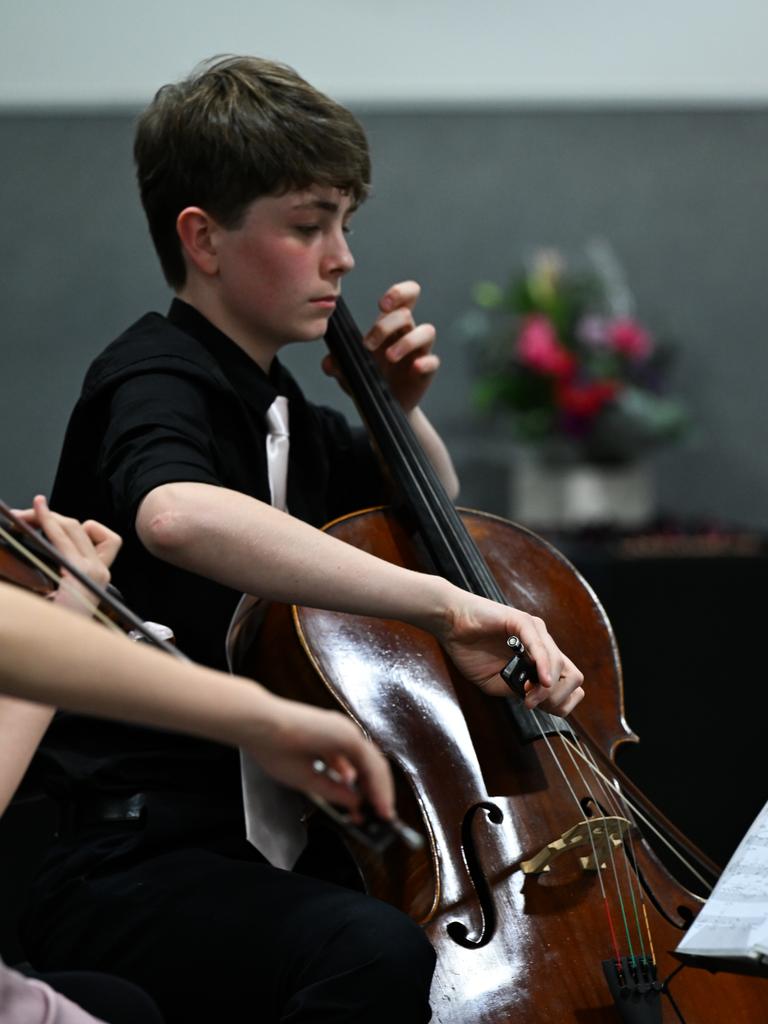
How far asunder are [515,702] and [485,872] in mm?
158

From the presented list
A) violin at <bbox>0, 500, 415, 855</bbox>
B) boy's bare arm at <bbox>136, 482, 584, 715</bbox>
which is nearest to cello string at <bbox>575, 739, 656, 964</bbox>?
boy's bare arm at <bbox>136, 482, 584, 715</bbox>

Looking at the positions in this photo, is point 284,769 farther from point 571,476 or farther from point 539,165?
point 539,165

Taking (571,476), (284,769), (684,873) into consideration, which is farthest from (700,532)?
(284,769)

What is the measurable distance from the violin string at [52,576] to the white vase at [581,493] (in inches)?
80.5

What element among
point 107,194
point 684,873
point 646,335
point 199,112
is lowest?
point 684,873

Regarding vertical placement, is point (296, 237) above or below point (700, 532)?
above

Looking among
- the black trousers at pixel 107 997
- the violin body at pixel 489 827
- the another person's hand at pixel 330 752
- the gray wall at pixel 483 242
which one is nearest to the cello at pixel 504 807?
the violin body at pixel 489 827

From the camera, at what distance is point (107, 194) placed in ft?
9.86

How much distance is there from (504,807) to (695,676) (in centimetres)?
A: 130

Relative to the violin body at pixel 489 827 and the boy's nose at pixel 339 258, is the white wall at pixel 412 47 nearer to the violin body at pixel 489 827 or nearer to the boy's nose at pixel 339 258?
the boy's nose at pixel 339 258

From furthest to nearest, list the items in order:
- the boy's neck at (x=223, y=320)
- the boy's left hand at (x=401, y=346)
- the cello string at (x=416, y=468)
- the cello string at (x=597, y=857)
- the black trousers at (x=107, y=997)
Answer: the boy's left hand at (x=401, y=346), the boy's neck at (x=223, y=320), the cello string at (x=416, y=468), the cello string at (x=597, y=857), the black trousers at (x=107, y=997)

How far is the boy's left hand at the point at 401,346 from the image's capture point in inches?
57.2

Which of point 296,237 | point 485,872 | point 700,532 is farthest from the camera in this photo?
point 700,532

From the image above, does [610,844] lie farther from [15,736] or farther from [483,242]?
[483,242]
